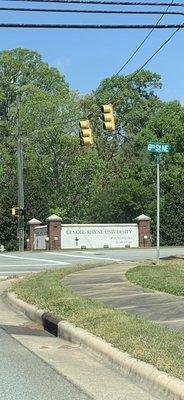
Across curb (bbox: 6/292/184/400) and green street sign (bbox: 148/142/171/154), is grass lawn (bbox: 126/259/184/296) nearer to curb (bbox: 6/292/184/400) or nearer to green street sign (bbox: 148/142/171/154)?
curb (bbox: 6/292/184/400)

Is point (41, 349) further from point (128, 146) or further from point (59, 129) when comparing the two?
point (128, 146)

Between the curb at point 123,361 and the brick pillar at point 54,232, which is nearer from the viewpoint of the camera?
the curb at point 123,361

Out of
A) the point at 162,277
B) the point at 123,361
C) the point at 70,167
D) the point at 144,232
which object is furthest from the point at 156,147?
the point at 70,167

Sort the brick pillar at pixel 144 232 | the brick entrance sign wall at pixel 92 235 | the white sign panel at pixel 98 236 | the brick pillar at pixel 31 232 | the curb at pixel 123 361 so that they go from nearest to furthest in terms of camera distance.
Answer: the curb at pixel 123 361, the brick entrance sign wall at pixel 92 235, the white sign panel at pixel 98 236, the brick pillar at pixel 144 232, the brick pillar at pixel 31 232

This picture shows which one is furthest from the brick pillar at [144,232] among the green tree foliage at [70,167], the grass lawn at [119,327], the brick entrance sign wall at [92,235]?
the grass lawn at [119,327]

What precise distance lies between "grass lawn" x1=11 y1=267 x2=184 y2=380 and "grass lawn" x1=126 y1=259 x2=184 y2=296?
66.4 inches

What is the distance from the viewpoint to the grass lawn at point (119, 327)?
23.0 feet

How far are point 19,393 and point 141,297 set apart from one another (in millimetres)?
5809

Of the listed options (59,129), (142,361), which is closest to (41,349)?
(142,361)

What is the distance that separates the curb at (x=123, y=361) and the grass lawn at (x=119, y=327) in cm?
10

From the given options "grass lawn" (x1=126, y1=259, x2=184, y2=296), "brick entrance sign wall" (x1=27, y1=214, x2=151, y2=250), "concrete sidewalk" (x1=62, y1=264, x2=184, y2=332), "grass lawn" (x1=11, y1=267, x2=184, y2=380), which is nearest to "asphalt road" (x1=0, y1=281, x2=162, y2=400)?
"grass lawn" (x1=11, y1=267, x2=184, y2=380)

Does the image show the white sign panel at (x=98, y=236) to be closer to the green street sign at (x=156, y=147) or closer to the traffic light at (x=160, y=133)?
the traffic light at (x=160, y=133)

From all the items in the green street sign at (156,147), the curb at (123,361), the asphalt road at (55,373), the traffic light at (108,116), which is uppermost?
the traffic light at (108,116)

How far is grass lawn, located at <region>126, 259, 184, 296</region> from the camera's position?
12.8m
